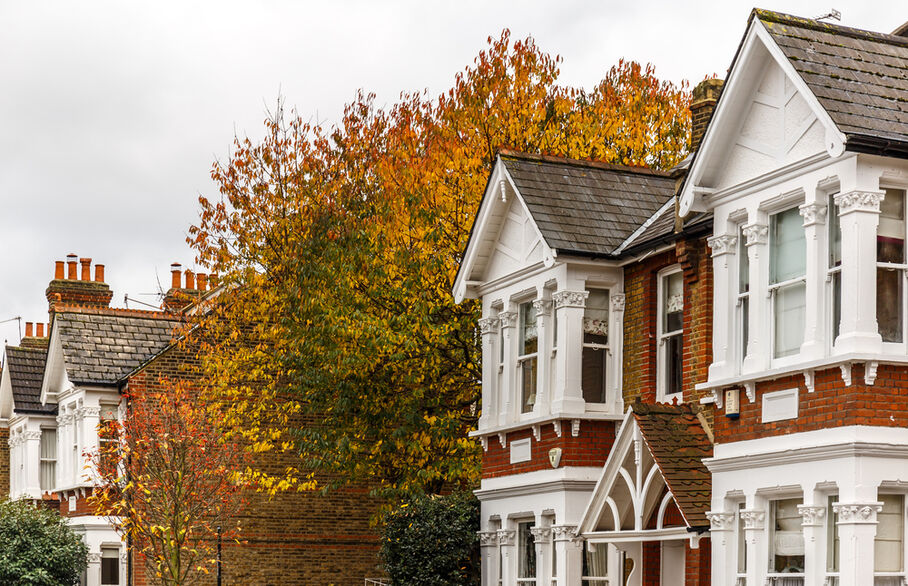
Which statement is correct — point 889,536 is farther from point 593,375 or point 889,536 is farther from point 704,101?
point 704,101

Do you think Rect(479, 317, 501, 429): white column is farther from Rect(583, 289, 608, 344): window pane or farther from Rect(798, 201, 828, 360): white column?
Rect(798, 201, 828, 360): white column

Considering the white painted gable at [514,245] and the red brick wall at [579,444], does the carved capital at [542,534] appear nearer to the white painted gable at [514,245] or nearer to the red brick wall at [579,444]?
the red brick wall at [579,444]

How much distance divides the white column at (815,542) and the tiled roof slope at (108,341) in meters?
24.9

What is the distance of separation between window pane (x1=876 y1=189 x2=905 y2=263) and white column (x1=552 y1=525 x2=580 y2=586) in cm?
777

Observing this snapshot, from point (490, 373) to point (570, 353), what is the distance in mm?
2824

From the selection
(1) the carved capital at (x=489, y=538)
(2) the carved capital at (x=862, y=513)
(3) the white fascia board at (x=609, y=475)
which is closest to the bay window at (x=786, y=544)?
(2) the carved capital at (x=862, y=513)

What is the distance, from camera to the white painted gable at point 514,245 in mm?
23562

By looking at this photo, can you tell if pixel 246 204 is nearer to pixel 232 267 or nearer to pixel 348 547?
pixel 232 267

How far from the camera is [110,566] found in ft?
127

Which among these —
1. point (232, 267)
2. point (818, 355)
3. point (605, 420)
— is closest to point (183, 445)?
point (232, 267)

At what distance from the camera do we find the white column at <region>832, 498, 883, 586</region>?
1547cm

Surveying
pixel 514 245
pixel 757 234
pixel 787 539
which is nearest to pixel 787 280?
pixel 757 234

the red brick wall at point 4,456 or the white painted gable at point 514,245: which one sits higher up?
the white painted gable at point 514,245

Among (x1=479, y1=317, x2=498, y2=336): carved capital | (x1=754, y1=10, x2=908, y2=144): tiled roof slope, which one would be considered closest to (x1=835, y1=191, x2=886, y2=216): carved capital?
(x1=754, y1=10, x2=908, y2=144): tiled roof slope
